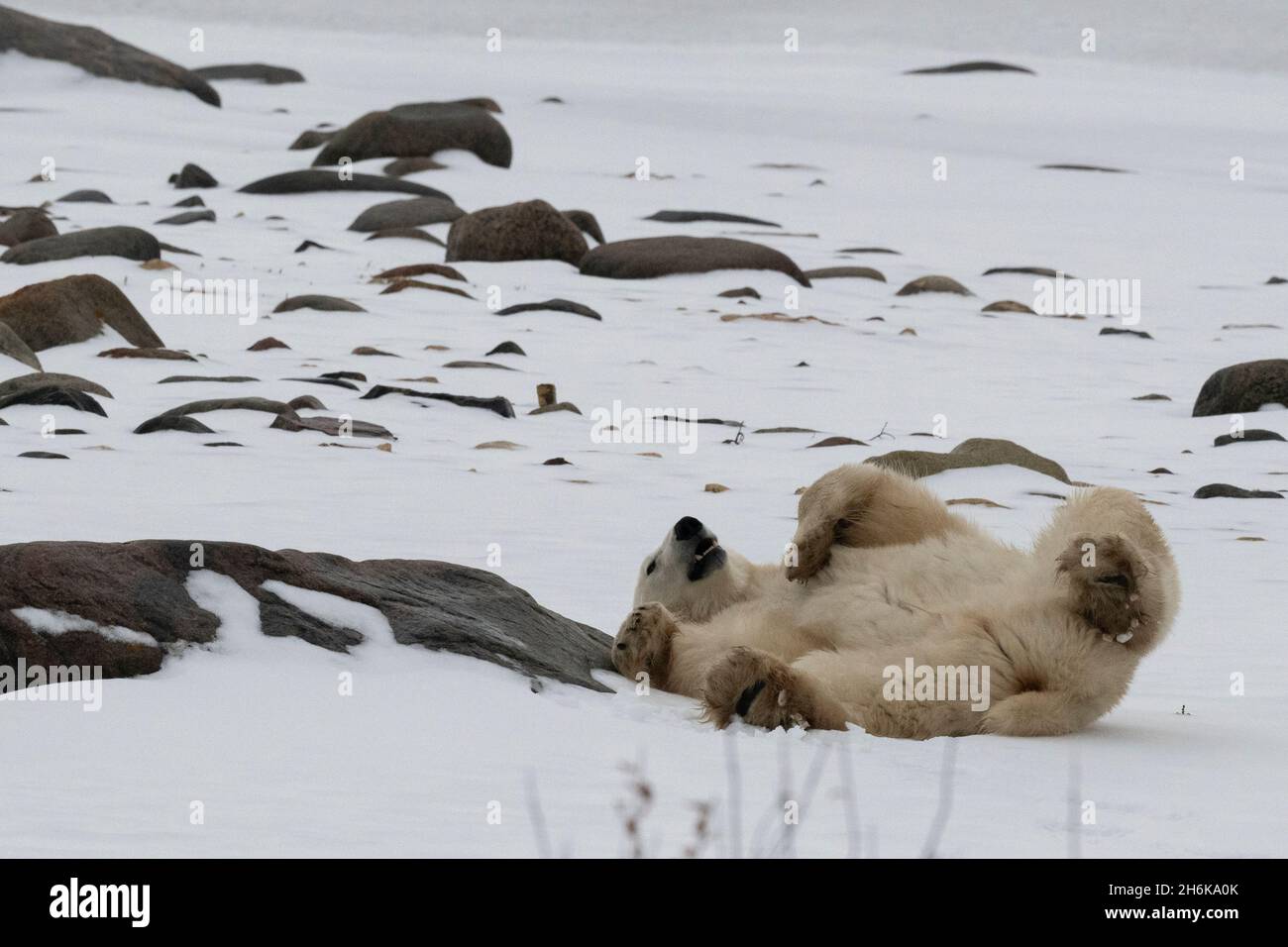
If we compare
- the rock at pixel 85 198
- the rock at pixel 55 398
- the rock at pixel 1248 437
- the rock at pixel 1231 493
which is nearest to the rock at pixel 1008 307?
the rock at pixel 1248 437

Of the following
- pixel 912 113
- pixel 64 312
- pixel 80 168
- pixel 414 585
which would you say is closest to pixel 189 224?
pixel 80 168

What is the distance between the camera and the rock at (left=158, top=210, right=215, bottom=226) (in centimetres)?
1939

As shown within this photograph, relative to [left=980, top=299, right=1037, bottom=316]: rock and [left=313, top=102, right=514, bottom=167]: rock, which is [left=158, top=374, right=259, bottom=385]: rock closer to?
[left=980, top=299, right=1037, bottom=316]: rock

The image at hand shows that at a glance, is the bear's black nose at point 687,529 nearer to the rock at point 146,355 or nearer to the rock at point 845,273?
the rock at point 146,355

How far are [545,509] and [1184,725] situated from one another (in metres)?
4.07

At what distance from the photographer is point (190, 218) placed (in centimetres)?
1956

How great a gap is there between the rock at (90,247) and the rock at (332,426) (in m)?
6.74

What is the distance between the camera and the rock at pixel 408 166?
2471 cm

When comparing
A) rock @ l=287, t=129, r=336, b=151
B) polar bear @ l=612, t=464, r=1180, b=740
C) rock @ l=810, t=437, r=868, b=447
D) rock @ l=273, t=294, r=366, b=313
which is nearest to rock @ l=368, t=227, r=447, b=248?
rock @ l=273, t=294, r=366, b=313

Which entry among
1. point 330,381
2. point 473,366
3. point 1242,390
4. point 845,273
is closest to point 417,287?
point 473,366

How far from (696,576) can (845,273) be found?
13505mm

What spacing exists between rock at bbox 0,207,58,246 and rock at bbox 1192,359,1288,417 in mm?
10492

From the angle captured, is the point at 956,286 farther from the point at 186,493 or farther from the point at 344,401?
the point at 186,493

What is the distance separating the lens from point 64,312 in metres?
12.6
